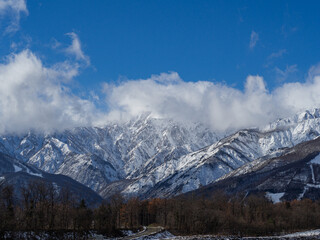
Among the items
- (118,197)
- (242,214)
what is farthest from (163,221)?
(242,214)

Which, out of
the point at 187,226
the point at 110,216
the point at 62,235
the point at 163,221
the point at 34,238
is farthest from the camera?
the point at 163,221

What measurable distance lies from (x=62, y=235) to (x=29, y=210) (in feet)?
37.3

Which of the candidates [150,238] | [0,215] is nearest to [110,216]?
[150,238]

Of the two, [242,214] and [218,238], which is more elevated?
[242,214]

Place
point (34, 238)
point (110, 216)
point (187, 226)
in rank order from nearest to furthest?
point (34, 238), point (110, 216), point (187, 226)

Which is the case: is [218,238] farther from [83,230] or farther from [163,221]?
[163,221]

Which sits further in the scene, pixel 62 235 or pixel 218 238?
pixel 218 238

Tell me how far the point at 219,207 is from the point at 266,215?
765 inches

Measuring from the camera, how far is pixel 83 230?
10594 centimetres

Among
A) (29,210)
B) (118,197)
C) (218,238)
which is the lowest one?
(218,238)

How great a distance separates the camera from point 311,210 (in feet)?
637

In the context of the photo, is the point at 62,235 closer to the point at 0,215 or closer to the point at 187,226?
the point at 0,215

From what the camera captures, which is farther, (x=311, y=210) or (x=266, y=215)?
(x=311, y=210)

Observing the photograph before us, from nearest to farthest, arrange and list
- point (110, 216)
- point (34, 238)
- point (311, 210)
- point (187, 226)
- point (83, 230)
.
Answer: point (34, 238) → point (83, 230) → point (110, 216) → point (187, 226) → point (311, 210)
